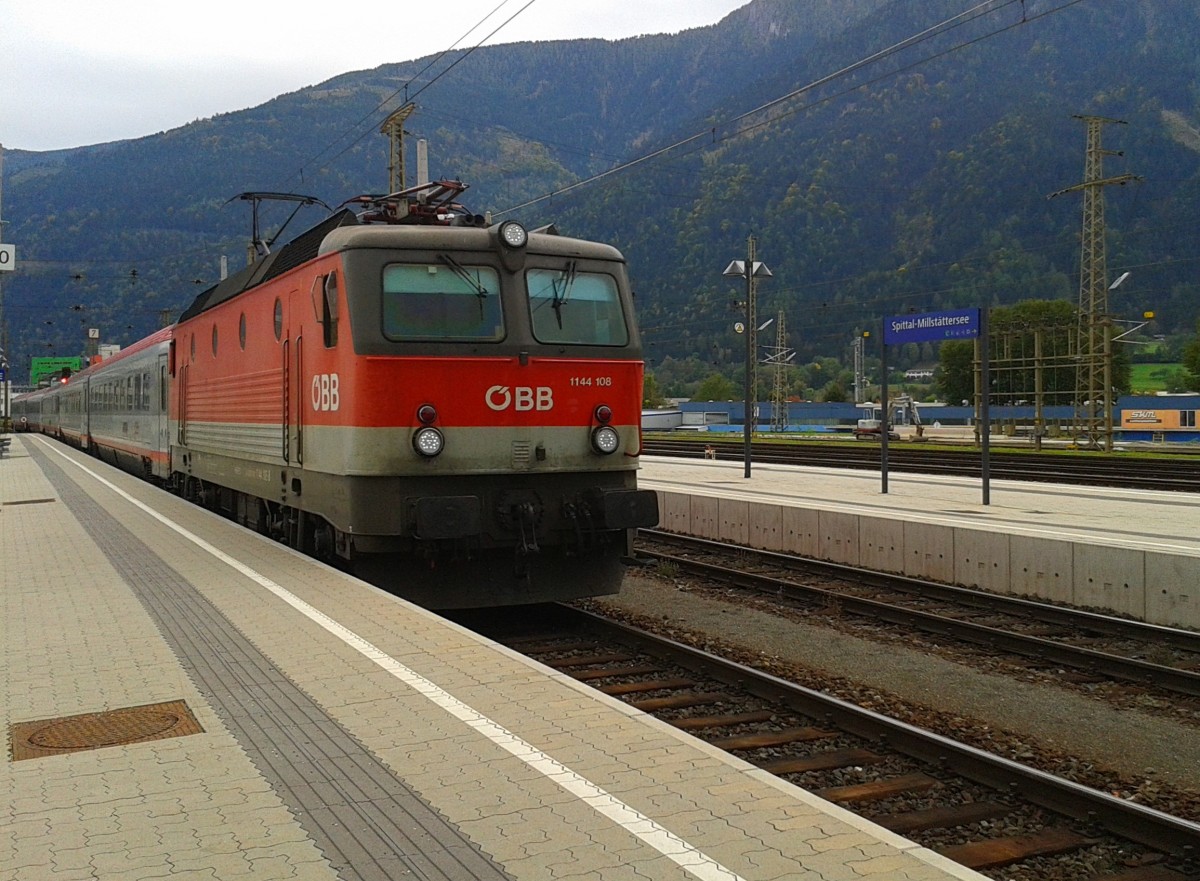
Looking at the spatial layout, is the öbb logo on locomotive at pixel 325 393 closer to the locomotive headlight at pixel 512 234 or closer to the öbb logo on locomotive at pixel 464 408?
the öbb logo on locomotive at pixel 464 408

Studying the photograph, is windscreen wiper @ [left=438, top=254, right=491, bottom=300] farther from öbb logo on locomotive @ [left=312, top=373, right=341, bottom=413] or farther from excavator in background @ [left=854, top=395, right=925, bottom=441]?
excavator in background @ [left=854, top=395, right=925, bottom=441]

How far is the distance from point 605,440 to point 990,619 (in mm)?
4279

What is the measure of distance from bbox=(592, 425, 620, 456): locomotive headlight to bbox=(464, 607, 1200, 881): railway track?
198 centimetres

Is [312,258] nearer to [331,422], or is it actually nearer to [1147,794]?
[331,422]

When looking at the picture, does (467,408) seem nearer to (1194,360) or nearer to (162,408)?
(162,408)

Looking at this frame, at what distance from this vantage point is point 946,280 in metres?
108

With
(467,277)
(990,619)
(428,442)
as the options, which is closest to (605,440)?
(428,442)

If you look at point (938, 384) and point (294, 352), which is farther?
point (938, 384)

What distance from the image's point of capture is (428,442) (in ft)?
30.5

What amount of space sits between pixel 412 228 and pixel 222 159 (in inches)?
6056

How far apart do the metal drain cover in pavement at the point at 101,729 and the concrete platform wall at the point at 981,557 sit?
8.80 metres

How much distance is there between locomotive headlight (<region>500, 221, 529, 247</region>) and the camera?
9.72m

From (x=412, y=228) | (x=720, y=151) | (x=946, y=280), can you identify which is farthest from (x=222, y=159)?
(x=412, y=228)

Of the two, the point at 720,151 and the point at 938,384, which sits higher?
the point at 720,151
